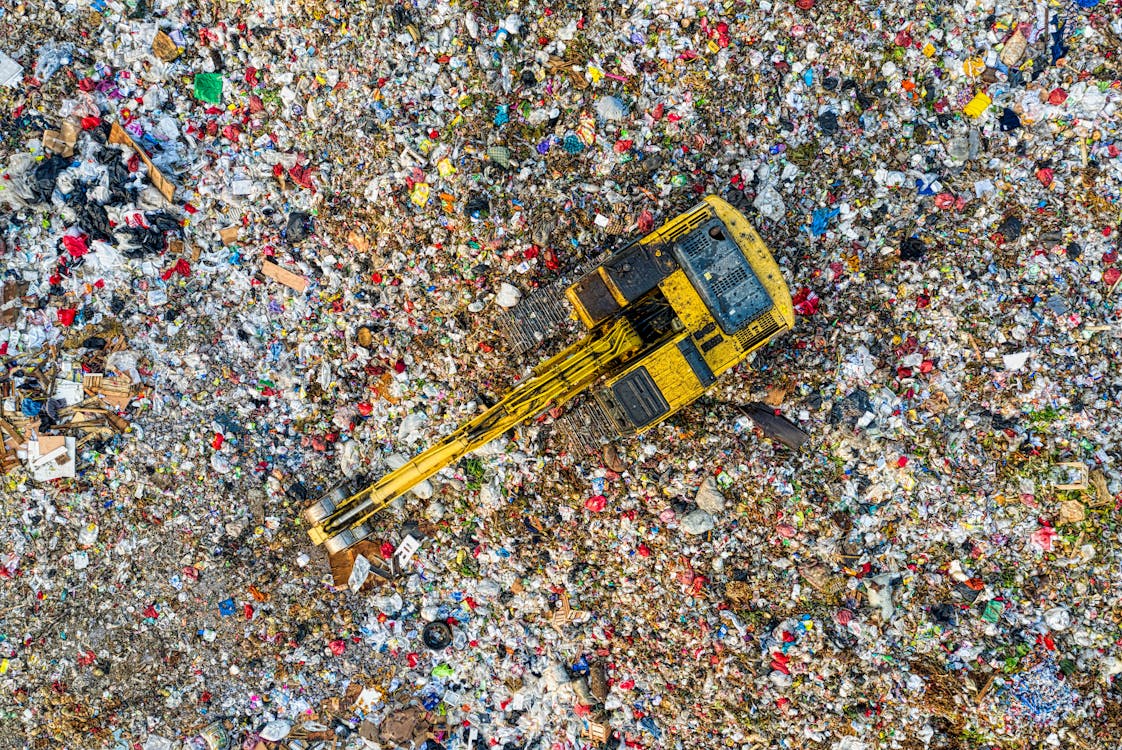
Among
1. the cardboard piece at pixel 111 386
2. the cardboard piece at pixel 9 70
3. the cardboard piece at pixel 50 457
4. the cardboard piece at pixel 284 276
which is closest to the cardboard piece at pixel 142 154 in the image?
the cardboard piece at pixel 9 70

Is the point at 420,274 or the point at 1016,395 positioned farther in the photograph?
the point at 420,274

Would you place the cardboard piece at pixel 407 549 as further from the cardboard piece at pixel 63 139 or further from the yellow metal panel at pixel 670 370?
the cardboard piece at pixel 63 139

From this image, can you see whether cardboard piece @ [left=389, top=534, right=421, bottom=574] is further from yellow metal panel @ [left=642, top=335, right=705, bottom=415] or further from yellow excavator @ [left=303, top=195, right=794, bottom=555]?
yellow metal panel @ [left=642, top=335, right=705, bottom=415]

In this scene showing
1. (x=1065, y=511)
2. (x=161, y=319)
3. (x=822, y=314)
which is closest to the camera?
(x=1065, y=511)

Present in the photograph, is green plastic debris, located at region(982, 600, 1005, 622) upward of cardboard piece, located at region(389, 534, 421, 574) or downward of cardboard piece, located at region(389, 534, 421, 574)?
downward

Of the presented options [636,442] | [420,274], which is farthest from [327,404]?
[636,442]

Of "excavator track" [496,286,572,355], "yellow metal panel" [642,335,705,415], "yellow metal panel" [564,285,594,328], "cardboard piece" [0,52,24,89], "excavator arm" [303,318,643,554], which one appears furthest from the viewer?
"cardboard piece" [0,52,24,89]

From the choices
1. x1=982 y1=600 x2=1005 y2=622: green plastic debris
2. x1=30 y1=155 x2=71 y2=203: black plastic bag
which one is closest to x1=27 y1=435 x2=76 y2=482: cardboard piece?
x1=30 y1=155 x2=71 y2=203: black plastic bag

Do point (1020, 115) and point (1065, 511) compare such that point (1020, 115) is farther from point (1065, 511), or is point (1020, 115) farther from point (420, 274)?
point (420, 274)
